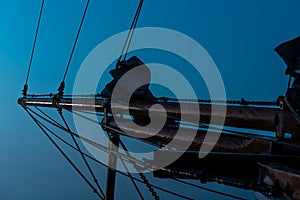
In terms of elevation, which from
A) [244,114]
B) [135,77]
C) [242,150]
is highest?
[135,77]

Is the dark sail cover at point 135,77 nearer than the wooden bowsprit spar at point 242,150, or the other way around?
the wooden bowsprit spar at point 242,150

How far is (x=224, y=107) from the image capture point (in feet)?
8.55

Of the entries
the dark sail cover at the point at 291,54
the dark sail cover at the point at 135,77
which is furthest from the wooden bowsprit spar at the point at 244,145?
the dark sail cover at the point at 135,77

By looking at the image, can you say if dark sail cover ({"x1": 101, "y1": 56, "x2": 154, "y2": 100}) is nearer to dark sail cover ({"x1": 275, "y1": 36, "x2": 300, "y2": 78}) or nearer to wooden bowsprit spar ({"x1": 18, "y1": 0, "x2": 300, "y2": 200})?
wooden bowsprit spar ({"x1": 18, "y1": 0, "x2": 300, "y2": 200})

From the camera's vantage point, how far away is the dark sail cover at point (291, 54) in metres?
2.22

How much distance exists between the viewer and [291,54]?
226cm

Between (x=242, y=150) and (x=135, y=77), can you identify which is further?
(x=135, y=77)

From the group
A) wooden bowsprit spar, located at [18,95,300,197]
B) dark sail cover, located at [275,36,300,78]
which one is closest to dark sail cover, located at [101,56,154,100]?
wooden bowsprit spar, located at [18,95,300,197]

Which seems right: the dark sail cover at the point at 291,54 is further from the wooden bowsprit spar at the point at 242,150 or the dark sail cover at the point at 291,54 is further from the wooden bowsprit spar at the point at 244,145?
the wooden bowsprit spar at the point at 242,150

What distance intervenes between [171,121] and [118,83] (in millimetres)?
812

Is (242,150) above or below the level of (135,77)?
below

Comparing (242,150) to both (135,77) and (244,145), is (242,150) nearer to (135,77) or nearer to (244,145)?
(244,145)

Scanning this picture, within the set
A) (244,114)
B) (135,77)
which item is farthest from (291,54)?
(135,77)

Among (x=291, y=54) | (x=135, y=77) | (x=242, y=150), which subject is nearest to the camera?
(x=291, y=54)
